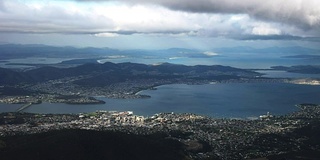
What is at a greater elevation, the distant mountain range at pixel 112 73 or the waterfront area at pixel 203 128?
the distant mountain range at pixel 112 73

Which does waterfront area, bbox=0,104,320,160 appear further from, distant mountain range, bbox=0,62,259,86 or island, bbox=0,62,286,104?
distant mountain range, bbox=0,62,259,86

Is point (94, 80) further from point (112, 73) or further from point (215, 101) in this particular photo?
point (215, 101)

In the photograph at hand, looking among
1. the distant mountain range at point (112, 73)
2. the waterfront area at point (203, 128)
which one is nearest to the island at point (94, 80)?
the distant mountain range at point (112, 73)

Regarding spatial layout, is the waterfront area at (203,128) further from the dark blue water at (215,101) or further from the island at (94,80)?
the island at (94,80)

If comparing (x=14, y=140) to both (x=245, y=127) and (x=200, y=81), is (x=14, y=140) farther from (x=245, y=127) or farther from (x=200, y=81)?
(x=200, y=81)

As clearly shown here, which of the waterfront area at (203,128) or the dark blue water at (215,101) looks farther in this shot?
the dark blue water at (215,101)

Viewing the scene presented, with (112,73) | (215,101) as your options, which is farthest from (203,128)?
(112,73)
